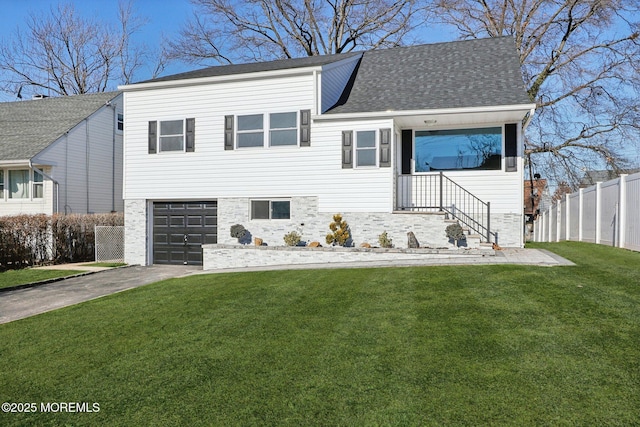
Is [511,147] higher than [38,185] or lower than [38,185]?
higher

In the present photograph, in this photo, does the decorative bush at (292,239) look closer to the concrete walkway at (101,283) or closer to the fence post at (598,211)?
the concrete walkway at (101,283)

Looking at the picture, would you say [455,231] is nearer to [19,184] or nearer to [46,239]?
[46,239]

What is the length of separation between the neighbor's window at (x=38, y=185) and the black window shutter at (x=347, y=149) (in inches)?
541

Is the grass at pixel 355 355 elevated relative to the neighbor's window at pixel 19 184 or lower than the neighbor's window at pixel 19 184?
lower

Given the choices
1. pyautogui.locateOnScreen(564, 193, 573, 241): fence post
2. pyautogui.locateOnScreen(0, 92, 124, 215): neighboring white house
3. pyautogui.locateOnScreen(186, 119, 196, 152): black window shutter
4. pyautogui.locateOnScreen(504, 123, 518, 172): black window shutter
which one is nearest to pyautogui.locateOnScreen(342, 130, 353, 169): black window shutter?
pyautogui.locateOnScreen(504, 123, 518, 172): black window shutter

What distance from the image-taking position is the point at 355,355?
4.68 m

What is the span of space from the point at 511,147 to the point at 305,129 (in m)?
5.97

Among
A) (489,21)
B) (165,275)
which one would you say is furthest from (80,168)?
(489,21)

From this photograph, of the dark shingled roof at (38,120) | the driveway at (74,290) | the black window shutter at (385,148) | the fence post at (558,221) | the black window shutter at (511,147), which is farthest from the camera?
the fence post at (558,221)

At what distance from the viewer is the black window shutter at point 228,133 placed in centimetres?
1377

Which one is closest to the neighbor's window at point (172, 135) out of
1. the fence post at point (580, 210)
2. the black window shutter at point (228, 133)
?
the black window shutter at point (228, 133)

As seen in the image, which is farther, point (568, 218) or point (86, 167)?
point (86, 167)

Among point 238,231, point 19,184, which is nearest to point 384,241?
point 238,231

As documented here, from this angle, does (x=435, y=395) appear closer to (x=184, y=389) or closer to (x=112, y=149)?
(x=184, y=389)
